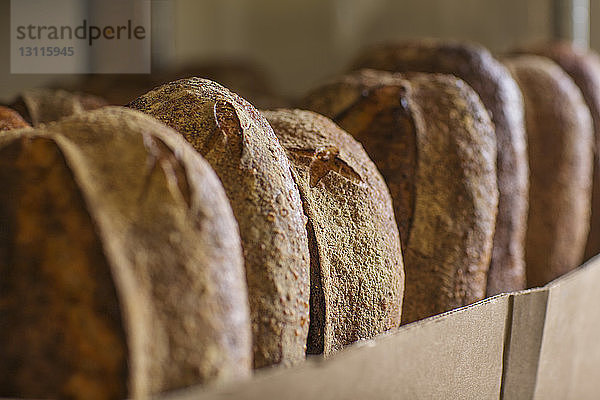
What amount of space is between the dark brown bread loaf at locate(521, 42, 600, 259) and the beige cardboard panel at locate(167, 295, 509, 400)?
0.79m

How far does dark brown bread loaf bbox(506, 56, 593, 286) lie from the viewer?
134 centimetres

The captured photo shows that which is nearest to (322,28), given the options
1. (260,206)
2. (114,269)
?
(260,206)

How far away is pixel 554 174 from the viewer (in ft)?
4.42

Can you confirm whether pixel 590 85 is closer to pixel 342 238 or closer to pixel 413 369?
pixel 342 238

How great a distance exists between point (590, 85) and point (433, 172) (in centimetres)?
72

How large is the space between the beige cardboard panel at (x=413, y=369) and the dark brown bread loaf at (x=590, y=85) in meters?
0.79

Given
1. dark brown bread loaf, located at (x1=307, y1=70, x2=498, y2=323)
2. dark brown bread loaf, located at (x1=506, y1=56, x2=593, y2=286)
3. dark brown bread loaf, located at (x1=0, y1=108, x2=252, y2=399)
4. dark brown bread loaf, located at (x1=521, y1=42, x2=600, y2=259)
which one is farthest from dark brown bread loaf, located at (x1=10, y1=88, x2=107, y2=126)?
dark brown bread loaf, located at (x1=521, y1=42, x2=600, y2=259)

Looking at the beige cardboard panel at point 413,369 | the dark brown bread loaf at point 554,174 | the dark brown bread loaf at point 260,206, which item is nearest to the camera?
the beige cardboard panel at point 413,369

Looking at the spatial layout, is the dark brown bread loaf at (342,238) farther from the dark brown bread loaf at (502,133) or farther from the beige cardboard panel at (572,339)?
the dark brown bread loaf at (502,133)

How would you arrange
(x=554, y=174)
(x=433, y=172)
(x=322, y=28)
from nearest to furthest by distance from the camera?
1. (x=433, y=172)
2. (x=554, y=174)
3. (x=322, y=28)

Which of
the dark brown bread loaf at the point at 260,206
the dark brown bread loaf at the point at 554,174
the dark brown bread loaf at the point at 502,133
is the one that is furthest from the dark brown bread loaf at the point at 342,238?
the dark brown bread loaf at the point at 554,174

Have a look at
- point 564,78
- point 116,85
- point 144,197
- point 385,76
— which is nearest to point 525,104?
point 564,78

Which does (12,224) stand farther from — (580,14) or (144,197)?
(580,14)

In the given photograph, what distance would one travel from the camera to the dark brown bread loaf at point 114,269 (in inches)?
18.4
